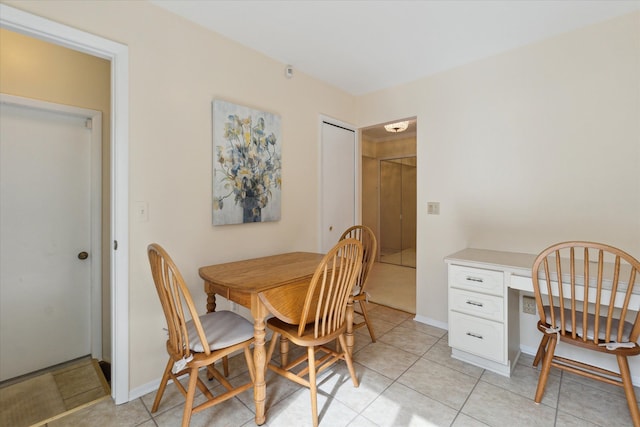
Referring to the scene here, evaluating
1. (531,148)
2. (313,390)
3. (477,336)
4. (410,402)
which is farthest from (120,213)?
(531,148)

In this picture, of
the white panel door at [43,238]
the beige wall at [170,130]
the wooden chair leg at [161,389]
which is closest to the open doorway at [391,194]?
the beige wall at [170,130]

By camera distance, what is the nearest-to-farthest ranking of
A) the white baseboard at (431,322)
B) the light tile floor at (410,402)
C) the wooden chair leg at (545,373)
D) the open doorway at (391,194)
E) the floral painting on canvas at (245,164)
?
the light tile floor at (410,402), the wooden chair leg at (545,373), the floral painting on canvas at (245,164), the white baseboard at (431,322), the open doorway at (391,194)

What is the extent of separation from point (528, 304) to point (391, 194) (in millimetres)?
3483

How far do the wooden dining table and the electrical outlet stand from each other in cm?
146

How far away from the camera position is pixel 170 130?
1.86 metres

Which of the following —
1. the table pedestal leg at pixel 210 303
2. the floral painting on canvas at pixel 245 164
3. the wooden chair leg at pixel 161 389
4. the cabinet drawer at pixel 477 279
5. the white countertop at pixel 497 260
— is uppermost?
the floral painting on canvas at pixel 245 164

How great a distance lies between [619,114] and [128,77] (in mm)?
3168

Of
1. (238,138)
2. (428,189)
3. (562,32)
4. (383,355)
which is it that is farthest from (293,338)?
(562,32)

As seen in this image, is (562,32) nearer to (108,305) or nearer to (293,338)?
(293,338)

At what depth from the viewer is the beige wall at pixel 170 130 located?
1693mm

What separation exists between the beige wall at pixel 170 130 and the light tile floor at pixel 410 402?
35 centimetres

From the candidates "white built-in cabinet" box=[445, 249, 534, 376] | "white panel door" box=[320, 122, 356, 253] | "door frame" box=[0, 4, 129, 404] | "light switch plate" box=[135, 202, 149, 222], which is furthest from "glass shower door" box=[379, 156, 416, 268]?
"door frame" box=[0, 4, 129, 404]

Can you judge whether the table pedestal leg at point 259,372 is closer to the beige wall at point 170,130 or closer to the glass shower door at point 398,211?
the beige wall at point 170,130

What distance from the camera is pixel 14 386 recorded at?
1.92 m
